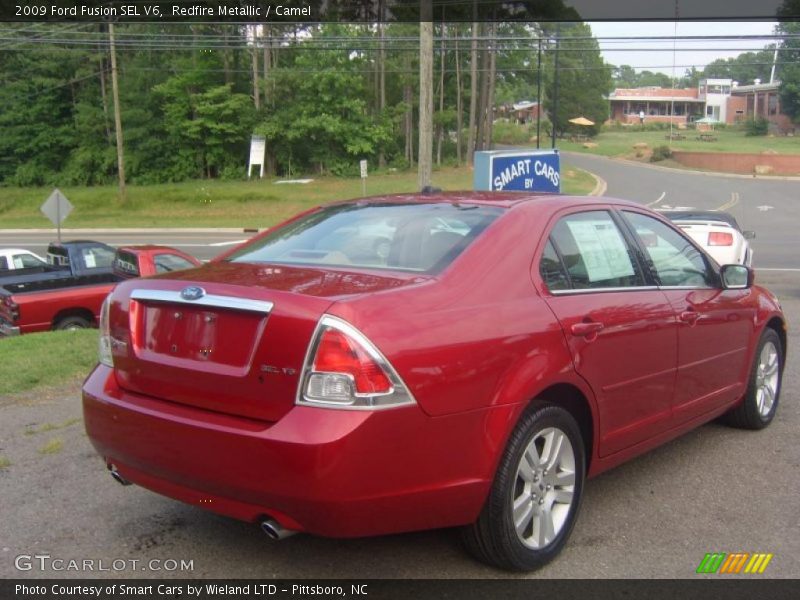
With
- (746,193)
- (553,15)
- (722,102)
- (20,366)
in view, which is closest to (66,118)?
(746,193)

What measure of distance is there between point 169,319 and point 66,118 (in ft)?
210

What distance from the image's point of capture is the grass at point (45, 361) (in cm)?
682

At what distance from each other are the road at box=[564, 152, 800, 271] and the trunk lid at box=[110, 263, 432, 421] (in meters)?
18.8

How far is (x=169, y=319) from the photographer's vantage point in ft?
10.8

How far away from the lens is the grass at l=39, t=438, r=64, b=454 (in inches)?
197

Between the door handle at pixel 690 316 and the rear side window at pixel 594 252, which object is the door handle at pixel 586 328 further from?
the door handle at pixel 690 316

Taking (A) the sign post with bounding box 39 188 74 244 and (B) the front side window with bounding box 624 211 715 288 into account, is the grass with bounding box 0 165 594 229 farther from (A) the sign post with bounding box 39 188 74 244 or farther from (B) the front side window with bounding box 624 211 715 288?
(B) the front side window with bounding box 624 211 715 288

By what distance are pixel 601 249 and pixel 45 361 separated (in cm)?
553

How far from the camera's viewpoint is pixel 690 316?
4488 millimetres

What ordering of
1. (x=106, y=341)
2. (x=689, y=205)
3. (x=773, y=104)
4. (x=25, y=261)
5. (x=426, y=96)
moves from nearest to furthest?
1. (x=106, y=341)
2. (x=25, y=261)
3. (x=426, y=96)
4. (x=689, y=205)
5. (x=773, y=104)

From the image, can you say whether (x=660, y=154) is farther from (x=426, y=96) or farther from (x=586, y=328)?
(x=586, y=328)

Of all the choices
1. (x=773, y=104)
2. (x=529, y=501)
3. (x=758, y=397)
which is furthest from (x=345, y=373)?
(x=773, y=104)

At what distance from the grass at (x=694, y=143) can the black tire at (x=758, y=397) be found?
63.3 m

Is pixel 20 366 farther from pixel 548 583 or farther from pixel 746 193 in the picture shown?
pixel 746 193
